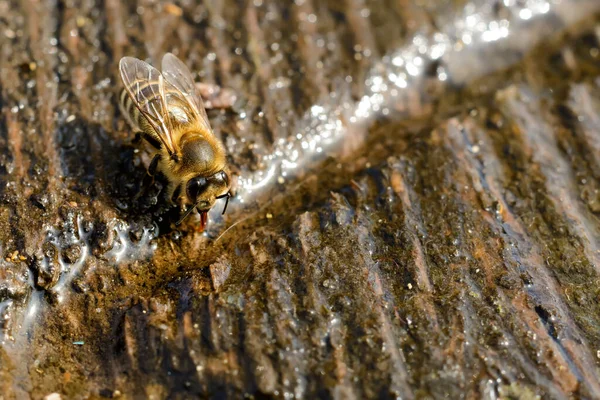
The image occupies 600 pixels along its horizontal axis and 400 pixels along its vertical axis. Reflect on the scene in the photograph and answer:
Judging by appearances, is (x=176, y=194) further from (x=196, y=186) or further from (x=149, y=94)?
(x=149, y=94)

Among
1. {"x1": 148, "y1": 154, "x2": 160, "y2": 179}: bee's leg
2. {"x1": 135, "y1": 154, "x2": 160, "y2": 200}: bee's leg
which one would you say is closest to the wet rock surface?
{"x1": 135, "y1": 154, "x2": 160, "y2": 200}: bee's leg

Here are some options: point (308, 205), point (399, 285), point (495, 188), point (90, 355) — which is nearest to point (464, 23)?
point (495, 188)

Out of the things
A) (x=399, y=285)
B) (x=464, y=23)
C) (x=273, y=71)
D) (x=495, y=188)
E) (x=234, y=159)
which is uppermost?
(x=464, y=23)

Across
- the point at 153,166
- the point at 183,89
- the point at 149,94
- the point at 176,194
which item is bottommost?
the point at 176,194

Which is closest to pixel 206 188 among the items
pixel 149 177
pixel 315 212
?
pixel 149 177

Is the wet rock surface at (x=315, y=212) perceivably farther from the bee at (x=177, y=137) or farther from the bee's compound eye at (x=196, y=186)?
the bee's compound eye at (x=196, y=186)

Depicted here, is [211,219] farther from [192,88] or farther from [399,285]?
[399,285]

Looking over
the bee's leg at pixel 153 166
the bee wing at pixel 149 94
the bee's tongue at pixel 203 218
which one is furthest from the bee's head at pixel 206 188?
the bee's leg at pixel 153 166
